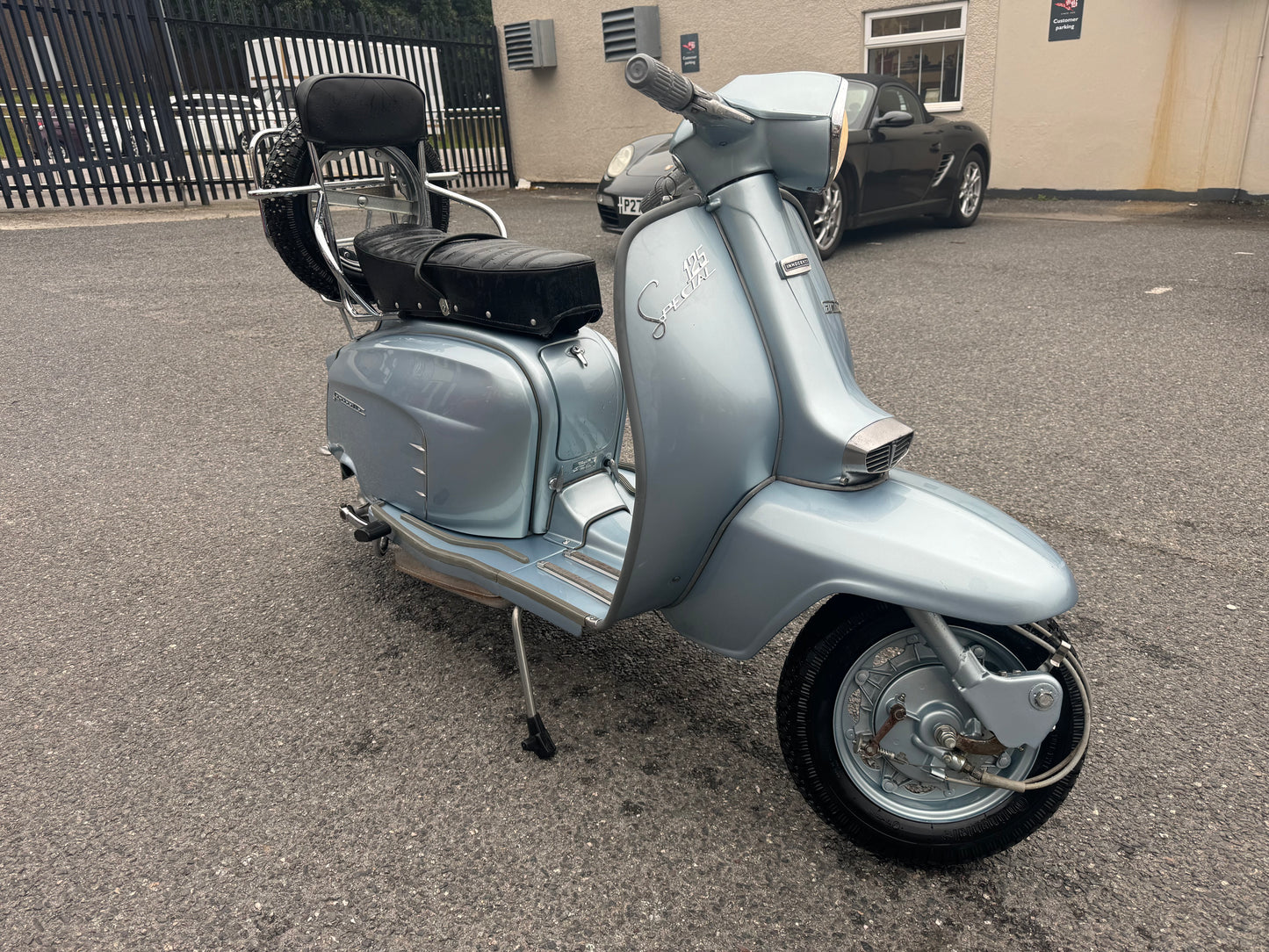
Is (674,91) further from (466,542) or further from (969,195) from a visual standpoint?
(969,195)

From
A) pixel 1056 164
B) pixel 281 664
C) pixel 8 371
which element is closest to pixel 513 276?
pixel 281 664

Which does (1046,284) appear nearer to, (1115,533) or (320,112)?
(1115,533)

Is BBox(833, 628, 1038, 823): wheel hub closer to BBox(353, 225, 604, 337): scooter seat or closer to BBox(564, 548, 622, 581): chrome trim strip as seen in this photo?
BBox(564, 548, 622, 581): chrome trim strip

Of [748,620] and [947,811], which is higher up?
[748,620]

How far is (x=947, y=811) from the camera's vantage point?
176 cm

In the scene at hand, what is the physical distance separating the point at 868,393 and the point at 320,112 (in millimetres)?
2845

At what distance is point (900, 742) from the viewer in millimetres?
1742

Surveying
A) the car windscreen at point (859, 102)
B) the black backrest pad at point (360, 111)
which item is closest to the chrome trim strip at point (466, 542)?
the black backrest pad at point (360, 111)

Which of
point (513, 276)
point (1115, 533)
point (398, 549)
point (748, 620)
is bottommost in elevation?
point (1115, 533)

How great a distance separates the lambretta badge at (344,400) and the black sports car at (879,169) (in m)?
4.05

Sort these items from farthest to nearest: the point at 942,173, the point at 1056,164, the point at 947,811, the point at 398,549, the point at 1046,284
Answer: the point at 1056,164 → the point at 942,173 → the point at 1046,284 → the point at 398,549 → the point at 947,811

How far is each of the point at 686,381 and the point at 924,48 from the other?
9.94 m

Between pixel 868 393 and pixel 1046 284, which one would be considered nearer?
pixel 868 393

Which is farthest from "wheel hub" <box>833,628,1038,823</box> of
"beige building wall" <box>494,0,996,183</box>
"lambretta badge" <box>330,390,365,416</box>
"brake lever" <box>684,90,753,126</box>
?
"beige building wall" <box>494,0,996,183</box>
